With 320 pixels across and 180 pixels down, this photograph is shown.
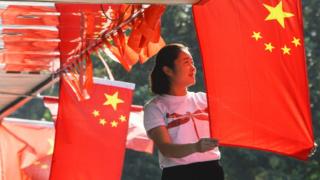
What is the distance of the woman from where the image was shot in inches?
197

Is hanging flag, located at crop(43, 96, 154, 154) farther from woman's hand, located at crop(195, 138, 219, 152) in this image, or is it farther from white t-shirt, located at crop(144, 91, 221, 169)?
woman's hand, located at crop(195, 138, 219, 152)

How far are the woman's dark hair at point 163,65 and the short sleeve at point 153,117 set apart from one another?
0.43ft

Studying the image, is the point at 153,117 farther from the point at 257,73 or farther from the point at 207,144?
the point at 257,73

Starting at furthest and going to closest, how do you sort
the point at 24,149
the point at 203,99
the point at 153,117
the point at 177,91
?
the point at 24,149, the point at 203,99, the point at 177,91, the point at 153,117

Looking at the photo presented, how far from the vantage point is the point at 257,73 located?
16.5ft

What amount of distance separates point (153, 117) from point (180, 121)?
0.14 metres

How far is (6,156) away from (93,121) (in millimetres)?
2513

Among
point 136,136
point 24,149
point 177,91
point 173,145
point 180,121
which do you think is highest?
point 177,91

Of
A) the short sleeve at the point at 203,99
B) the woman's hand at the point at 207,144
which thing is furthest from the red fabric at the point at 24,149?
the woman's hand at the point at 207,144

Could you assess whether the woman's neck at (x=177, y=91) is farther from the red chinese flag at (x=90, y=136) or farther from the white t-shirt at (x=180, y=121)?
the red chinese flag at (x=90, y=136)

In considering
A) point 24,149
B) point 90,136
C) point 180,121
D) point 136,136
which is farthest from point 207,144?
point 24,149

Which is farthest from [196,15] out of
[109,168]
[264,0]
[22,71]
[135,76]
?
[135,76]

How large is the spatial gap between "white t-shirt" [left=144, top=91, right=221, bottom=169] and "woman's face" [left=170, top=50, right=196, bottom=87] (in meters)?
0.07

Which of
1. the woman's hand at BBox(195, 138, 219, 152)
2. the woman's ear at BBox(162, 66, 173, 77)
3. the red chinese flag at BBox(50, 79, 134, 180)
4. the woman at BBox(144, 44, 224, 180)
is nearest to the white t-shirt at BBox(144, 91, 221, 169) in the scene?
the woman at BBox(144, 44, 224, 180)
